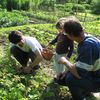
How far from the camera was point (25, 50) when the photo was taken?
6.49 metres

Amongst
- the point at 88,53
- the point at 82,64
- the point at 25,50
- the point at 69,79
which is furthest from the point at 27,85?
the point at 88,53

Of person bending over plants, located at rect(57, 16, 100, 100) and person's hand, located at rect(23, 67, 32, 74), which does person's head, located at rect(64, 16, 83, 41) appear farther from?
person's hand, located at rect(23, 67, 32, 74)

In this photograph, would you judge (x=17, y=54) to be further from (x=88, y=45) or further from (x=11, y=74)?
(x=88, y=45)

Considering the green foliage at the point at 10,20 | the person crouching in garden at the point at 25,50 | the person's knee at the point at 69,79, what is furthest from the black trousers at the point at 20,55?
the green foliage at the point at 10,20

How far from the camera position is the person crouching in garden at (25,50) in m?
5.93

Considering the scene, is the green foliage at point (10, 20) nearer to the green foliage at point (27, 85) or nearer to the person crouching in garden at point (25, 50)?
the green foliage at point (27, 85)

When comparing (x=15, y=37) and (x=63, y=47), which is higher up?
(x=15, y=37)

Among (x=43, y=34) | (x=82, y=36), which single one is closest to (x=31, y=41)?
(x=82, y=36)

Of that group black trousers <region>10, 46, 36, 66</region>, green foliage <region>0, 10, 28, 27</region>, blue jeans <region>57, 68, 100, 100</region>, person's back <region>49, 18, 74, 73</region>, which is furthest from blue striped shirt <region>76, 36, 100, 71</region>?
green foliage <region>0, 10, 28, 27</region>

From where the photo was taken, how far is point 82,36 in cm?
495

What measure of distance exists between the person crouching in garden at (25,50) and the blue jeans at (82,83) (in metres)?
1.06

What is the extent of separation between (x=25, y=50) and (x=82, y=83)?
67.3 inches

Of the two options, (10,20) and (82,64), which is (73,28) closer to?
(82,64)

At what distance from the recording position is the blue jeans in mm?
5164
